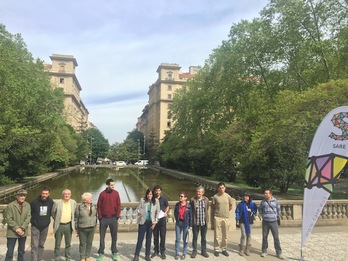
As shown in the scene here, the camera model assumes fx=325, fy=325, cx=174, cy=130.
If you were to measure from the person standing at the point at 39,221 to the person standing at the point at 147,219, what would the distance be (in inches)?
79.5

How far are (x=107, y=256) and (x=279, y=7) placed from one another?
24.8 metres

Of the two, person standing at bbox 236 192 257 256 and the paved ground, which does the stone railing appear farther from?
person standing at bbox 236 192 257 256

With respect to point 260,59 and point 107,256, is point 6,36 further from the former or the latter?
point 107,256

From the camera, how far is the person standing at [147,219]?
7516 millimetres

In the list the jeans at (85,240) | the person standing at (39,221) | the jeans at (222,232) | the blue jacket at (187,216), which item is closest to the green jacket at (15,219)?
the person standing at (39,221)

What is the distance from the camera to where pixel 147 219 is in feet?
24.9

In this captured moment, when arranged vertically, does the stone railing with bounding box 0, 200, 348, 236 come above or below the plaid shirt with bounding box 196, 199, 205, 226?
below

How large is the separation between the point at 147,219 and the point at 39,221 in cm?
234

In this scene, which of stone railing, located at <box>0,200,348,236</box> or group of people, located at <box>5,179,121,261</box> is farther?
stone railing, located at <box>0,200,348,236</box>

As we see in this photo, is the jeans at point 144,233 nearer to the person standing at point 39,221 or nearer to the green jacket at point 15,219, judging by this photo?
the person standing at point 39,221

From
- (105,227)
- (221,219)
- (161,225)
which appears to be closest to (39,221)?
(105,227)

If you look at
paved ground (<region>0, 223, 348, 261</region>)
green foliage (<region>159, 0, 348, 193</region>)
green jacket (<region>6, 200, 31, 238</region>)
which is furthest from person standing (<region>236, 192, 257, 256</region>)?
green foliage (<region>159, 0, 348, 193</region>)

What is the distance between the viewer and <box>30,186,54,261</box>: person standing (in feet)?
22.1

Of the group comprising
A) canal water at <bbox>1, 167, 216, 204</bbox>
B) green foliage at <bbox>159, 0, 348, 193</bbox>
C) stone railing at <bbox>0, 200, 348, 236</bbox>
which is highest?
green foliage at <bbox>159, 0, 348, 193</bbox>
